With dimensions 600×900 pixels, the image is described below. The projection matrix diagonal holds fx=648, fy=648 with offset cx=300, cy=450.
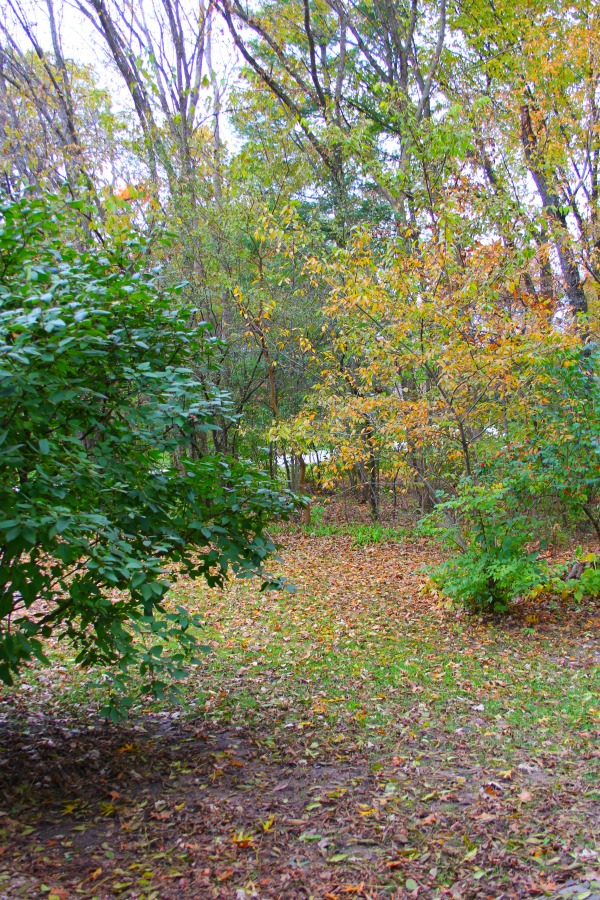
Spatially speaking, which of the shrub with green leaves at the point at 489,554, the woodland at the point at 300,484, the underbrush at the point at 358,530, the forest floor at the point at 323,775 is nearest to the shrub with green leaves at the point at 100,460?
the woodland at the point at 300,484

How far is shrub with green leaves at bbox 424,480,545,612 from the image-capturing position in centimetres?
589

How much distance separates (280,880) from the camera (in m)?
2.58

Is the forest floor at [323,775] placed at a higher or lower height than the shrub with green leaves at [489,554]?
lower

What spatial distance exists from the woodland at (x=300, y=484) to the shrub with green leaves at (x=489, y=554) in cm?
4

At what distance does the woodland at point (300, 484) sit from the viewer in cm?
271

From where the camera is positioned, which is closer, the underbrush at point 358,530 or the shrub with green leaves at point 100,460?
the shrub with green leaves at point 100,460

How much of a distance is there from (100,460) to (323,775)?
2049 mm

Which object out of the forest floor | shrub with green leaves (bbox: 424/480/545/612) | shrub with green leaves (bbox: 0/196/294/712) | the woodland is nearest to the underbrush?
the woodland

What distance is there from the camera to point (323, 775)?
3.47 metres

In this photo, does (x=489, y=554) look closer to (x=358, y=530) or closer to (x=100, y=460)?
(x=100, y=460)

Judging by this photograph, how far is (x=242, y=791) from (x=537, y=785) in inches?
58.8

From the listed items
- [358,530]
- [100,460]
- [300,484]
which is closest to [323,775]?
[100,460]

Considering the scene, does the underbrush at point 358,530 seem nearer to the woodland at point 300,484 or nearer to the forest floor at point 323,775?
the woodland at point 300,484

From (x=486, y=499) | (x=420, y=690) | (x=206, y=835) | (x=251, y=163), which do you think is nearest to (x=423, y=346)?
(x=486, y=499)
